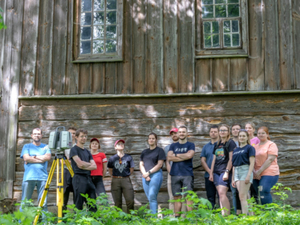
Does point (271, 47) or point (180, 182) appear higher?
point (271, 47)

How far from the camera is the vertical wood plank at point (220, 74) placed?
7.33 m

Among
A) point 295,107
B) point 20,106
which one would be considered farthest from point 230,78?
point 20,106

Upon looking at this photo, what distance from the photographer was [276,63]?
728 centimetres

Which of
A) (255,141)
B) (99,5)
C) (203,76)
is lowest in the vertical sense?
(255,141)

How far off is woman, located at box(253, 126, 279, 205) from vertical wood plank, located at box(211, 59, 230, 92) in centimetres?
160

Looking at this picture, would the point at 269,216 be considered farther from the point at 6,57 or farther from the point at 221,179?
the point at 6,57

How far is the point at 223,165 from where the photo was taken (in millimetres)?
5941

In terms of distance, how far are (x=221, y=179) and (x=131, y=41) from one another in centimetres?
341

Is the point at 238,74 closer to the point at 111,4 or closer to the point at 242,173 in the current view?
the point at 242,173

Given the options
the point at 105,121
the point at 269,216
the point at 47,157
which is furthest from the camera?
the point at 105,121

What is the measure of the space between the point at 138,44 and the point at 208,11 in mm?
1583

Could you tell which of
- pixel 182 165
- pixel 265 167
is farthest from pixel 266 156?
pixel 182 165

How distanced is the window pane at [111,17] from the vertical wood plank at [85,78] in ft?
3.41

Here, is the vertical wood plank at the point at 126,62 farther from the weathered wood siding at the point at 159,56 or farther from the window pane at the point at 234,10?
the window pane at the point at 234,10
